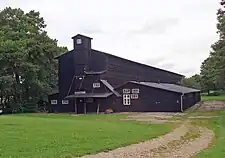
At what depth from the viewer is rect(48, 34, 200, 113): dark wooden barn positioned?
49062 millimetres

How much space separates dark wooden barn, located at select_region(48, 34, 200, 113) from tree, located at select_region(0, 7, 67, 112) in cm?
284

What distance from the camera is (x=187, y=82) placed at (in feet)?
358

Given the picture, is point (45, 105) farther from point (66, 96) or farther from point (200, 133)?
point (200, 133)

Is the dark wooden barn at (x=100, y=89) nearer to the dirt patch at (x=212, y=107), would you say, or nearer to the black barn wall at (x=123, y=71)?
the black barn wall at (x=123, y=71)

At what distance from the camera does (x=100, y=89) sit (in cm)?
5216

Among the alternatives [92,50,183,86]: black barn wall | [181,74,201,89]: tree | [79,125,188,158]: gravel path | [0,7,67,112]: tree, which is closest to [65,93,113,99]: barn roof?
[92,50,183,86]: black barn wall

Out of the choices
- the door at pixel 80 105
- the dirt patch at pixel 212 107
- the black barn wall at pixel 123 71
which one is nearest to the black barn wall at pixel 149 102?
the door at pixel 80 105

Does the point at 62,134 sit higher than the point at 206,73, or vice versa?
the point at 206,73

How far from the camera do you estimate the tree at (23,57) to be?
50.7m

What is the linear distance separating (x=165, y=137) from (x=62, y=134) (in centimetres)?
637

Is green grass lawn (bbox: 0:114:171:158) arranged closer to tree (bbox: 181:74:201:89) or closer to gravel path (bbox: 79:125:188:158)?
gravel path (bbox: 79:125:188:158)

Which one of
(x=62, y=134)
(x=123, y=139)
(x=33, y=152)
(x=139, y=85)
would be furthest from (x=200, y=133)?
(x=139, y=85)

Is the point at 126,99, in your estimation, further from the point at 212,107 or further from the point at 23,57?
the point at 23,57

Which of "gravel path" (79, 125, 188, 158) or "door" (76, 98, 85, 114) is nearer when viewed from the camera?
"gravel path" (79, 125, 188, 158)
